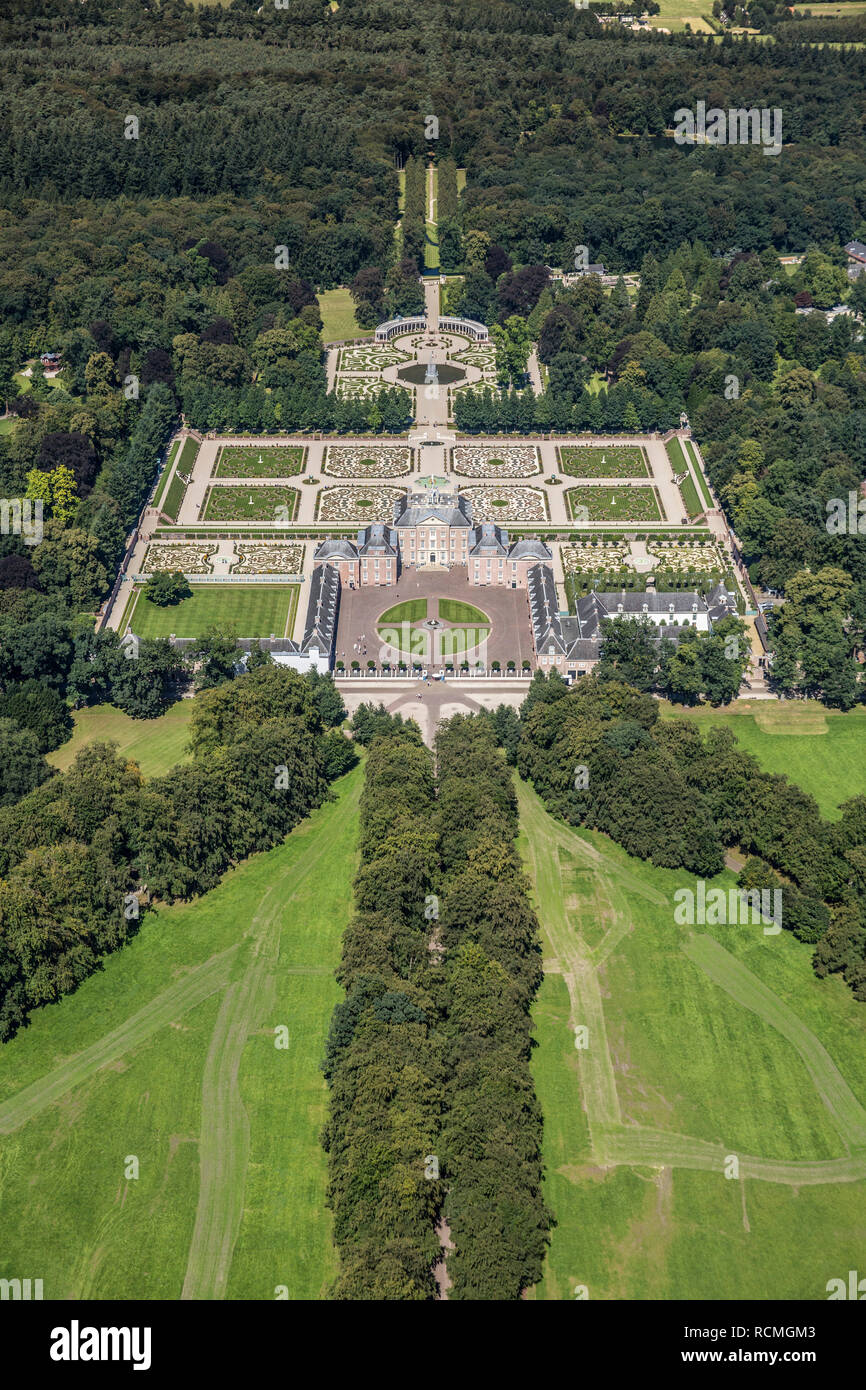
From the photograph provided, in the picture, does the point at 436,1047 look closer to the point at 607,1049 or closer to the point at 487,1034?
the point at 487,1034

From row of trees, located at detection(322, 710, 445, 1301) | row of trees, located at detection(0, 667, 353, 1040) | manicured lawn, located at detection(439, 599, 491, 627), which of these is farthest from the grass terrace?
row of trees, located at detection(322, 710, 445, 1301)

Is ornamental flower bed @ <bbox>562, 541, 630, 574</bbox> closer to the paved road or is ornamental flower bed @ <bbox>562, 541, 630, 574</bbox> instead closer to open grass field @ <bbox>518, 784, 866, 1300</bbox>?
the paved road

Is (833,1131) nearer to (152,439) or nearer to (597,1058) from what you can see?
(597,1058)

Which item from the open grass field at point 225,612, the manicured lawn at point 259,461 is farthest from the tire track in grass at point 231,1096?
the manicured lawn at point 259,461

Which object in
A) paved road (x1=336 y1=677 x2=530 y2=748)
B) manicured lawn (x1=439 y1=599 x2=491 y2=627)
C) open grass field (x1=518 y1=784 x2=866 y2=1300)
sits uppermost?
manicured lawn (x1=439 y1=599 x2=491 y2=627)

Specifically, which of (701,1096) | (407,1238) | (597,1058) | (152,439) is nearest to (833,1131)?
(701,1096)

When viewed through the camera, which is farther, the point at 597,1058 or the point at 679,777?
the point at 679,777
